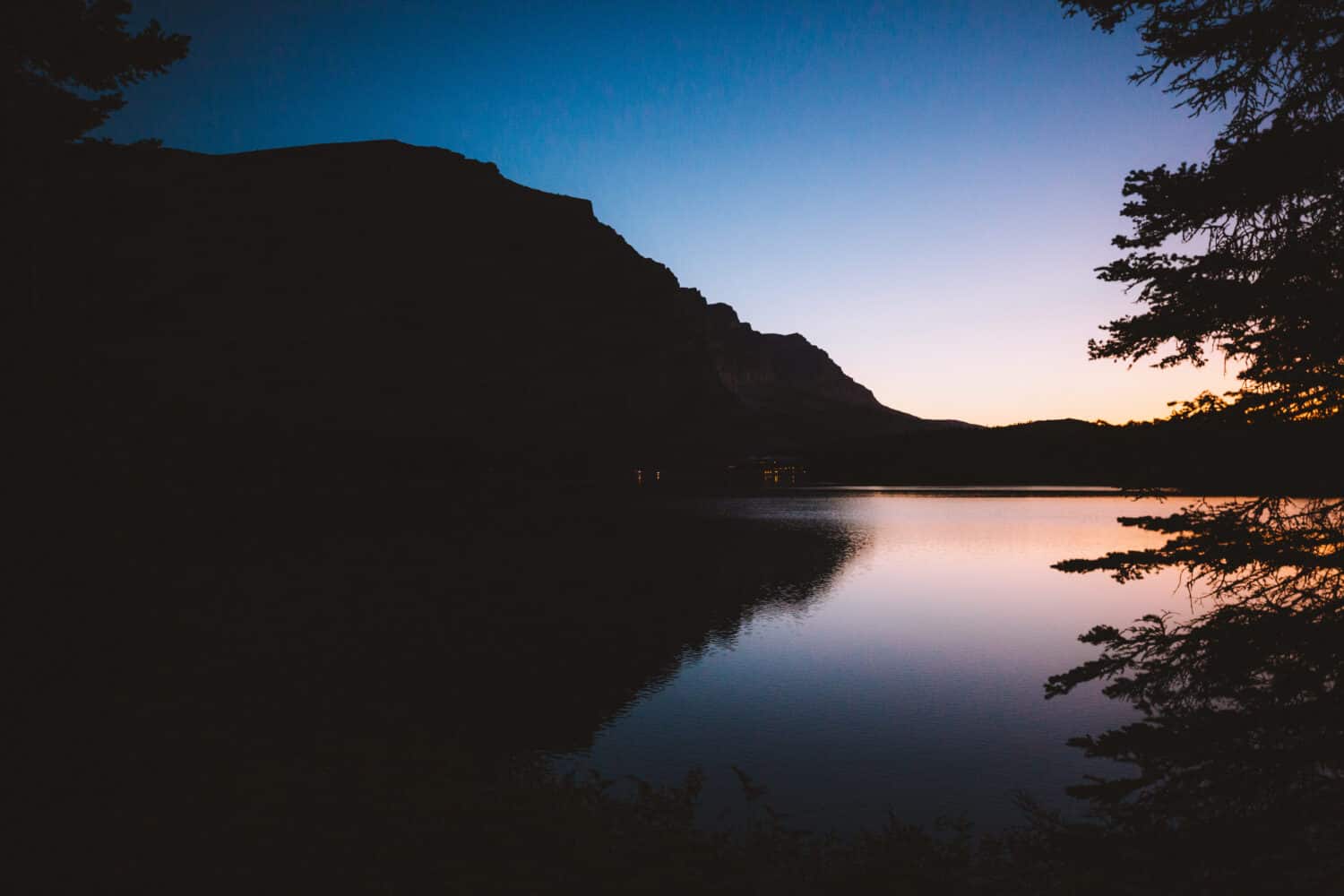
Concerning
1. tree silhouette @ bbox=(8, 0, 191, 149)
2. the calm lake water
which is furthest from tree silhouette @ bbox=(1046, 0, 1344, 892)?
tree silhouette @ bbox=(8, 0, 191, 149)

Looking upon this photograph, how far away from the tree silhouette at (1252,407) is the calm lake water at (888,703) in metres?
6.38

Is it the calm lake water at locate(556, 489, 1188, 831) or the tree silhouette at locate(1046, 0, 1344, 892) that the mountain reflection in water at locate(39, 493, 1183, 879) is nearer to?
the calm lake water at locate(556, 489, 1188, 831)

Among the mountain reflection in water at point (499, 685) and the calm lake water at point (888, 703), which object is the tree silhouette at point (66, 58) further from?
the calm lake water at point (888, 703)

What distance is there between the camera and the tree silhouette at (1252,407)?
288 inches

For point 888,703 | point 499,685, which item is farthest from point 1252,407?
point 499,685

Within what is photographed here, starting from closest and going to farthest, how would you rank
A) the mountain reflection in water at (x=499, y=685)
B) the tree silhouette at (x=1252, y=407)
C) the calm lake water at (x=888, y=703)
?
the tree silhouette at (x=1252, y=407)
the mountain reflection in water at (x=499, y=685)
the calm lake water at (x=888, y=703)

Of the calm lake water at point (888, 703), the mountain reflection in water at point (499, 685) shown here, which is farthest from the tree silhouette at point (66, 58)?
the calm lake water at point (888, 703)

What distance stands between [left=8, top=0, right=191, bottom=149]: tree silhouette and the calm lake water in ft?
55.3

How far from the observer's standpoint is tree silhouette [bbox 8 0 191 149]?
Result: 13797mm

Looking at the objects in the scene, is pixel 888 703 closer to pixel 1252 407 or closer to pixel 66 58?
pixel 1252 407

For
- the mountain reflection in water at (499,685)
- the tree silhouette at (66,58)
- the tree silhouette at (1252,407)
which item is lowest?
the mountain reflection in water at (499,685)

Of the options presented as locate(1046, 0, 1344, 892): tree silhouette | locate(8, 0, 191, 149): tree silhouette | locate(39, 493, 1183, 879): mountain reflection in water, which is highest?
locate(8, 0, 191, 149): tree silhouette

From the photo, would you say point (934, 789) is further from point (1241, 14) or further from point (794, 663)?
point (1241, 14)

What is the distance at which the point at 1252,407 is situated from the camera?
7.84 m
